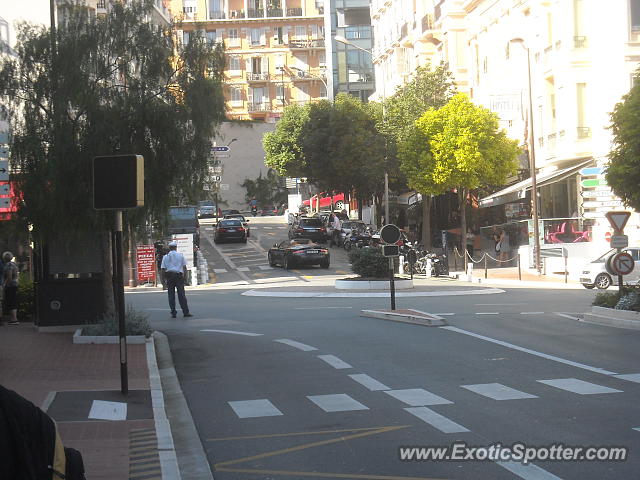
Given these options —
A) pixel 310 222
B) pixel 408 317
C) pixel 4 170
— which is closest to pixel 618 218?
pixel 408 317

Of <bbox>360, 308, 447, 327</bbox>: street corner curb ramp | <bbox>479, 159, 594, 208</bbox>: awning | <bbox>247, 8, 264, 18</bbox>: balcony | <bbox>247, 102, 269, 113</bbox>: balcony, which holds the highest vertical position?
<bbox>247, 8, 264, 18</bbox>: balcony

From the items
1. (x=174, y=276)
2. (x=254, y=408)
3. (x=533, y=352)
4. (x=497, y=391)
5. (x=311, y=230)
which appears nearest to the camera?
(x=254, y=408)

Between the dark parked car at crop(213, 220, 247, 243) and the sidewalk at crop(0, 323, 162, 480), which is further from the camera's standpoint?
the dark parked car at crop(213, 220, 247, 243)

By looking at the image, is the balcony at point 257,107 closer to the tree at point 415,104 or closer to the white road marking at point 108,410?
the tree at point 415,104

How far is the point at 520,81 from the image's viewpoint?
47.7 metres

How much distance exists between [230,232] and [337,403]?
4998cm

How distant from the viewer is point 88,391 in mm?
11664

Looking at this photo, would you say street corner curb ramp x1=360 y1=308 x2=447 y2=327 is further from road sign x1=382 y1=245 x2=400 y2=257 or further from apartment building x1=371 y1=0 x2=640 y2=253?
apartment building x1=371 y1=0 x2=640 y2=253

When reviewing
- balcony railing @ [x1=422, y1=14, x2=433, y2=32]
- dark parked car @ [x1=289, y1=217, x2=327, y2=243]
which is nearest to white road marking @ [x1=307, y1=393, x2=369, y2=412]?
dark parked car @ [x1=289, y1=217, x2=327, y2=243]

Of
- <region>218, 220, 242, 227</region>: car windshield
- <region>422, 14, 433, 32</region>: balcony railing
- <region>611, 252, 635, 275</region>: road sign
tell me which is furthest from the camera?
<region>218, 220, 242, 227</region>: car windshield

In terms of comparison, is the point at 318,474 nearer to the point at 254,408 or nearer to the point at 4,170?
the point at 254,408

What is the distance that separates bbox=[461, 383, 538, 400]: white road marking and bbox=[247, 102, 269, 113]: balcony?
98121 mm

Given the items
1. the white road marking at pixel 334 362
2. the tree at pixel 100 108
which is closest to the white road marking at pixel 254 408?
the white road marking at pixel 334 362

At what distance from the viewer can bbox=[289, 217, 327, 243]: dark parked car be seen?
5722cm
